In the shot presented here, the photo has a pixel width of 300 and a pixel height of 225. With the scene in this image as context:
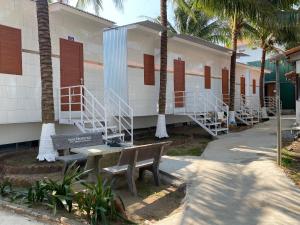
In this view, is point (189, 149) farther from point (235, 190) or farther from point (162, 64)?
point (235, 190)

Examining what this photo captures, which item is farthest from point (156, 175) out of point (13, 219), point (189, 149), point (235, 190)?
point (189, 149)

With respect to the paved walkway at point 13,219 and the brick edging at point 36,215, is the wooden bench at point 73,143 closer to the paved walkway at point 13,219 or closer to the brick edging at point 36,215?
the brick edging at point 36,215

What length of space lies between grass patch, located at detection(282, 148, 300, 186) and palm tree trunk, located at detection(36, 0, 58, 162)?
5743 millimetres

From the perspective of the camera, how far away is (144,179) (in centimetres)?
882

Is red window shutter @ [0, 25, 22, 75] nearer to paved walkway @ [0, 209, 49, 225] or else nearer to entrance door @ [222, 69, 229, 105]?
paved walkway @ [0, 209, 49, 225]

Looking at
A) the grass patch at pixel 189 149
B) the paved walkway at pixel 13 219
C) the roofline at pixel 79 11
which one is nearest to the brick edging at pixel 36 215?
the paved walkway at pixel 13 219

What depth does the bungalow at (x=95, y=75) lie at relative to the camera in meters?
11.0

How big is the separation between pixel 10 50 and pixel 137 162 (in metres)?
5.26

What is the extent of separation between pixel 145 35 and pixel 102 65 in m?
2.78

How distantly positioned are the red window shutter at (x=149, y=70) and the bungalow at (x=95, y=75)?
0.14 feet

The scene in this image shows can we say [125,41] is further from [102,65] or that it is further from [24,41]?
[24,41]

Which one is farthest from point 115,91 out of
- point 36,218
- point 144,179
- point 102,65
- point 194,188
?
point 36,218

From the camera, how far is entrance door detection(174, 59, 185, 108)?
18328mm

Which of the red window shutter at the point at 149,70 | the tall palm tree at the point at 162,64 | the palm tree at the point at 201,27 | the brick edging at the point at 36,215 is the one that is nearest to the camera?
the brick edging at the point at 36,215
